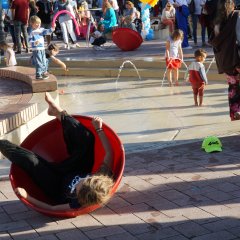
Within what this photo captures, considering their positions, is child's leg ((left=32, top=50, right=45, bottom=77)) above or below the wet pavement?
above

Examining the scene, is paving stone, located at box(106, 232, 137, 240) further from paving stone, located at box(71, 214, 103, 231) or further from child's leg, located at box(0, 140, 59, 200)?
child's leg, located at box(0, 140, 59, 200)

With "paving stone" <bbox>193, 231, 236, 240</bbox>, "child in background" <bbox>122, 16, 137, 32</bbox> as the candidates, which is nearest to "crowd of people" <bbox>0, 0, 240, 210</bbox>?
"paving stone" <bbox>193, 231, 236, 240</bbox>

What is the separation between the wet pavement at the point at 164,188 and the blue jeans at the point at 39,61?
3.69 ft

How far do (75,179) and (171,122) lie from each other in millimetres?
3545

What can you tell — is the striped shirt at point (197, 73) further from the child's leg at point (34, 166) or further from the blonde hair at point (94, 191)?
the blonde hair at point (94, 191)

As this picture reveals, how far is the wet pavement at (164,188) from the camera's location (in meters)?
4.46

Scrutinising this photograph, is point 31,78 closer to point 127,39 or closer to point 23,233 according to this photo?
point 23,233

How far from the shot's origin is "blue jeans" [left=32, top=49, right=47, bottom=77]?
9752mm

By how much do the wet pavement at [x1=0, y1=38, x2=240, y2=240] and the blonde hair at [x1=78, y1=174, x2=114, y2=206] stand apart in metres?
0.27

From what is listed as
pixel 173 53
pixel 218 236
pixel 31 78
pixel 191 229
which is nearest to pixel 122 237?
pixel 191 229

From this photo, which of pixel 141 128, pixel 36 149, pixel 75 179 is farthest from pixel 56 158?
pixel 141 128

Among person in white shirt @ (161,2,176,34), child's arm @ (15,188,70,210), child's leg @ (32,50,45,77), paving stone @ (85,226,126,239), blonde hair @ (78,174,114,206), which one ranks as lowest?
paving stone @ (85,226,126,239)

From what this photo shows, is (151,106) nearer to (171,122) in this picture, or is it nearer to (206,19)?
(171,122)

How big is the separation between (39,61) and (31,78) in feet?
1.18
